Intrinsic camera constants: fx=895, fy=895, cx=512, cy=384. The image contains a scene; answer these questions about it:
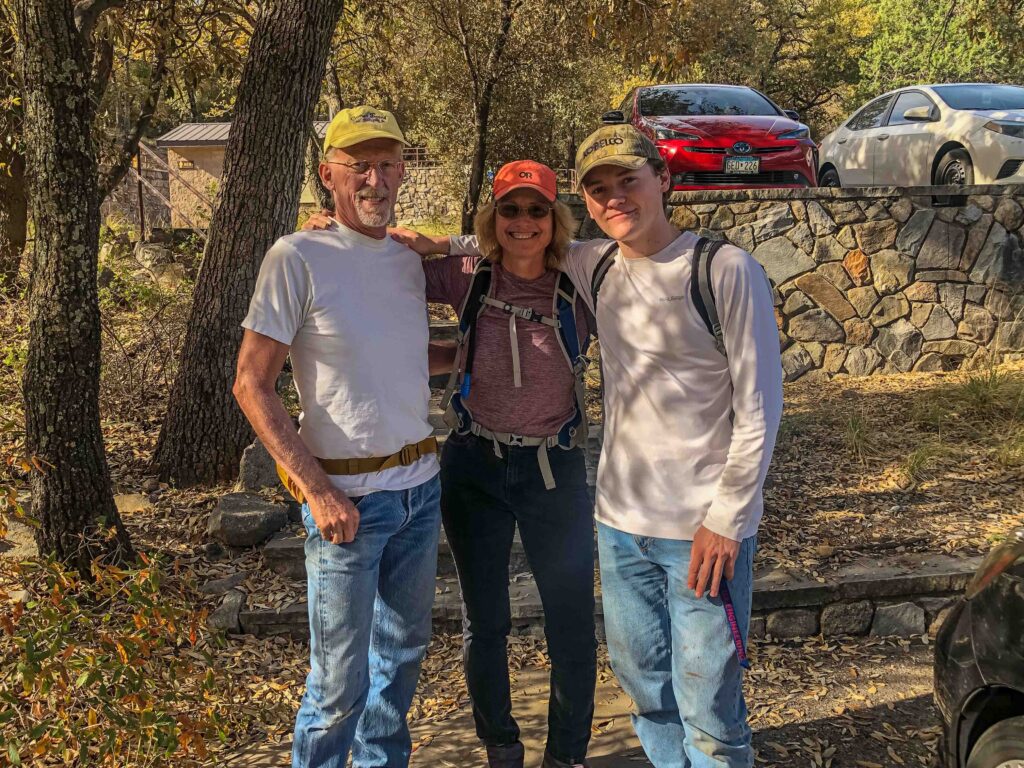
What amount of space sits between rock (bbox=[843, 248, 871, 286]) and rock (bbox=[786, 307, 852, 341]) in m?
0.42

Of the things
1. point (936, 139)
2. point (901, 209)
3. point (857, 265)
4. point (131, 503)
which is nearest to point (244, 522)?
point (131, 503)

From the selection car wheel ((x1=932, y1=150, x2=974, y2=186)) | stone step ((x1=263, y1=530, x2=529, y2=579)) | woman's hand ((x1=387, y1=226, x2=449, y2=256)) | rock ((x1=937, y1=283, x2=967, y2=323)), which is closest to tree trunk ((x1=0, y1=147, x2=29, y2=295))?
stone step ((x1=263, y1=530, x2=529, y2=579))

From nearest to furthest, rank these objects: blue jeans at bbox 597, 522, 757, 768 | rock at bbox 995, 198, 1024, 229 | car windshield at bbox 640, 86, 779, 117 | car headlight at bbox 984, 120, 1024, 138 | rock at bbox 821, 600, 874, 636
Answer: blue jeans at bbox 597, 522, 757, 768 < rock at bbox 821, 600, 874, 636 < rock at bbox 995, 198, 1024, 229 < car headlight at bbox 984, 120, 1024, 138 < car windshield at bbox 640, 86, 779, 117

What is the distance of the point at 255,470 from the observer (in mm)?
4906

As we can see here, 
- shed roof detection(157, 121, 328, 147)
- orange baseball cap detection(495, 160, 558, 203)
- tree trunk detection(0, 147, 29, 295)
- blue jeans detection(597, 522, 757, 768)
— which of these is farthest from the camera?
shed roof detection(157, 121, 328, 147)

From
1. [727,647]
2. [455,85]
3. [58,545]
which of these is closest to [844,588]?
[727,647]

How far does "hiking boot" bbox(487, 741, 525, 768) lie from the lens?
110 inches

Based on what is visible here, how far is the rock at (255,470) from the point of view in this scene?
16.0 ft

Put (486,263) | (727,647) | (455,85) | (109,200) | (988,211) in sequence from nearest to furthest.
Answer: (727,647) < (486,263) < (988,211) < (109,200) < (455,85)

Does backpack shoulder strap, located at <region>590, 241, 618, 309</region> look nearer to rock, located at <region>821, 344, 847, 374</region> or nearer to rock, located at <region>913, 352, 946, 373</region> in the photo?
rock, located at <region>821, 344, 847, 374</region>

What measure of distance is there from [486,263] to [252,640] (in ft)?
7.18

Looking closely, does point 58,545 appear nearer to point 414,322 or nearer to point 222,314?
point 222,314

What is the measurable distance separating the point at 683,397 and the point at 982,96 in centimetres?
875

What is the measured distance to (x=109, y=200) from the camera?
1469 cm
